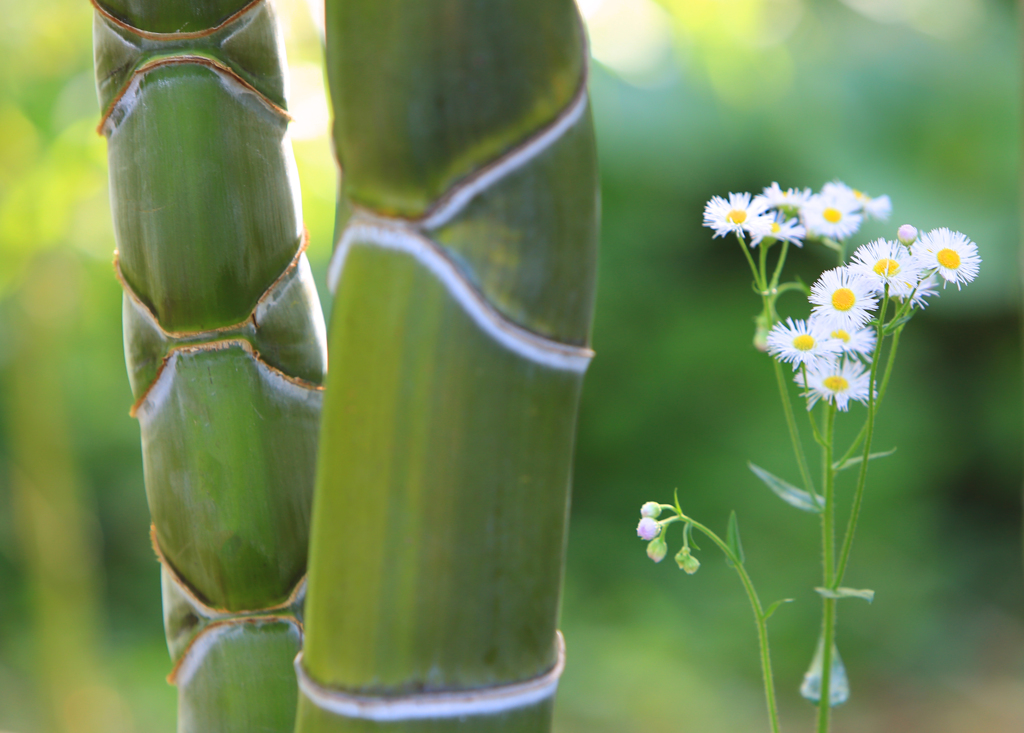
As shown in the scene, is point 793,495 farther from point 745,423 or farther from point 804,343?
point 745,423

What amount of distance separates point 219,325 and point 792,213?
0.20 metres

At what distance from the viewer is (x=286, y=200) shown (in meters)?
0.25

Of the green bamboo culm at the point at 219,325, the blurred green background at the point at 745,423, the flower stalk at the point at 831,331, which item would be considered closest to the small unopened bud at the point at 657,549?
the flower stalk at the point at 831,331

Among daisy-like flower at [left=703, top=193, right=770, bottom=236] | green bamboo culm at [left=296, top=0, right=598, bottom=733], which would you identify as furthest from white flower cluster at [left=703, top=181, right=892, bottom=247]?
green bamboo culm at [left=296, top=0, right=598, bottom=733]

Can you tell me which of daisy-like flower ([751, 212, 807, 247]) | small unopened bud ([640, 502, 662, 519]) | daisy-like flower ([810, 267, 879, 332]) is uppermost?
daisy-like flower ([751, 212, 807, 247])

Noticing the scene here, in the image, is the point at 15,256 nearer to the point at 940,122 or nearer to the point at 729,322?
the point at 729,322

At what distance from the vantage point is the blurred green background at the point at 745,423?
5.08ft

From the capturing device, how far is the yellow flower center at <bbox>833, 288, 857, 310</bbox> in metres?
0.24

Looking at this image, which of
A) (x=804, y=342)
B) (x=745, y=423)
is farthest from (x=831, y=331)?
(x=745, y=423)

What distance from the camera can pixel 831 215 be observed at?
0.30 m

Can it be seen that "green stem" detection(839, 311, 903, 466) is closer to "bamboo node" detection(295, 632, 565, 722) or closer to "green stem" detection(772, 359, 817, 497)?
"green stem" detection(772, 359, 817, 497)

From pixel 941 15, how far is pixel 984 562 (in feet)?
3.76

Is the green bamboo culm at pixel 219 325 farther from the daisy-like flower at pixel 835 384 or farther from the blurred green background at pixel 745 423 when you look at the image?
the blurred green background at pixel 745 423

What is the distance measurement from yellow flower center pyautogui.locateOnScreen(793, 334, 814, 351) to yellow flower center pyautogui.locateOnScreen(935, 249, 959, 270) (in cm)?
4
